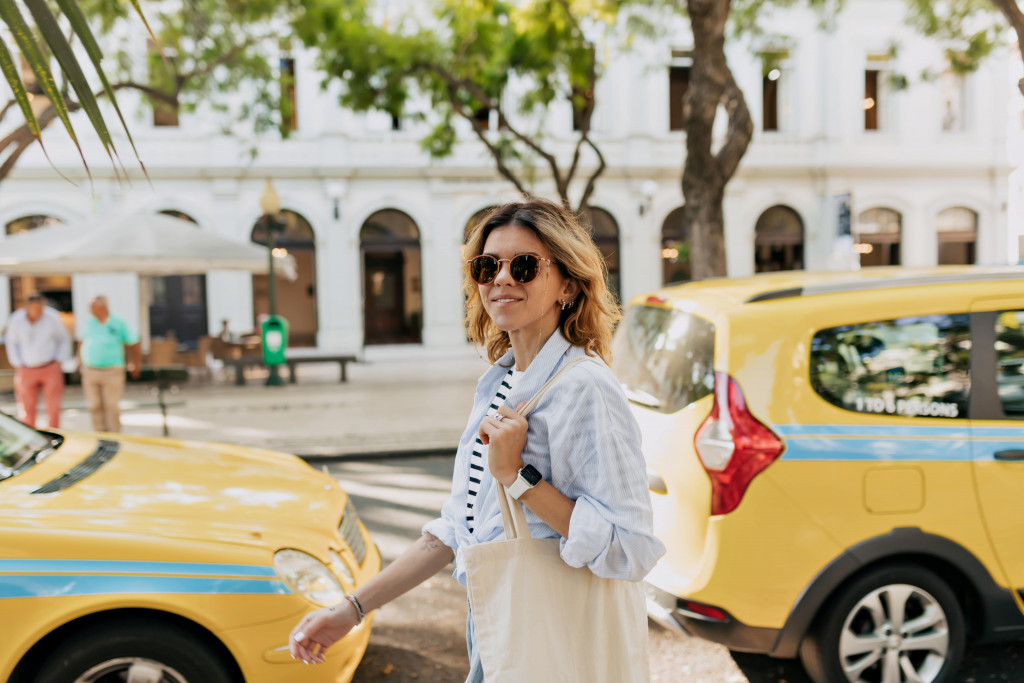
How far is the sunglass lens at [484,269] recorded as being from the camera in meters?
1.76

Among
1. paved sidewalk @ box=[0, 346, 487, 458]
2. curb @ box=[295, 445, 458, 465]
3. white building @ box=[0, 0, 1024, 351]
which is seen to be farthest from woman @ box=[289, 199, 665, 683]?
white building @ box=[0, 0, 1024, 351]

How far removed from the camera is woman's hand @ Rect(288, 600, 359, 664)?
1775mm

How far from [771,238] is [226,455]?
21.2 meters

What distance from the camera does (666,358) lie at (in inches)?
137

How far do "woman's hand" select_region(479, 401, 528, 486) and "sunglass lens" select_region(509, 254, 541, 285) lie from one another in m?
0.31

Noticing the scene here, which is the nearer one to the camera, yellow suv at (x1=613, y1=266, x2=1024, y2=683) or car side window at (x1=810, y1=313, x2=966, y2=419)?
yellow suv at (x1=613, y1=266, x2=1024, y2=683)

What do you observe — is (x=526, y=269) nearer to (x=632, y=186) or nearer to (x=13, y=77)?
(x=13, y=77)

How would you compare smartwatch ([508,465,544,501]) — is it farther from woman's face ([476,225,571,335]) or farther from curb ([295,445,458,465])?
curb ([295,445,458,465])

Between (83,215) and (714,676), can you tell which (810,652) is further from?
(83,215)

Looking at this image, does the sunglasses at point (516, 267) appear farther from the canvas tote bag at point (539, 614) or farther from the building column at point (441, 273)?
the building column at point (441, 273)

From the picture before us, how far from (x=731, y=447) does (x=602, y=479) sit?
1.50 meters

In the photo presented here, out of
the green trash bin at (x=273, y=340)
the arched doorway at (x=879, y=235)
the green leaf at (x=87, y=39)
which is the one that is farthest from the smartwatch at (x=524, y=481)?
the arched doorway at (x=879, y=235)

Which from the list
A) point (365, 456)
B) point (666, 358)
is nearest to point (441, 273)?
point (365, 456)

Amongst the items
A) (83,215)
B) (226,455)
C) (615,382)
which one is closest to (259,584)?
(226,455)
